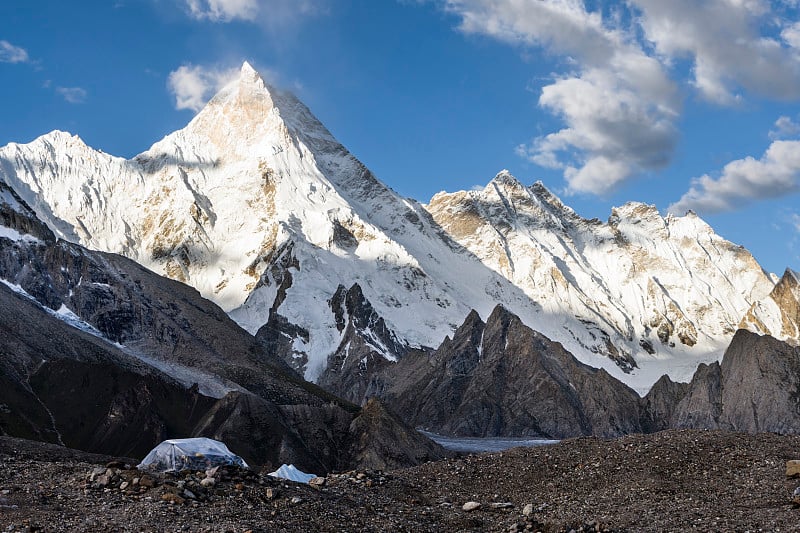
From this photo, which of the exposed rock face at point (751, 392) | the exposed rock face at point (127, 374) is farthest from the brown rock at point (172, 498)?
the exposed rock face at point (751, 392)

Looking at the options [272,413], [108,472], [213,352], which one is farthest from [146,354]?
[108,472]

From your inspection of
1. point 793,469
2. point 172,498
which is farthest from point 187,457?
point 793,469

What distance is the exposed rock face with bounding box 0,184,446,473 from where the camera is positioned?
10562cm

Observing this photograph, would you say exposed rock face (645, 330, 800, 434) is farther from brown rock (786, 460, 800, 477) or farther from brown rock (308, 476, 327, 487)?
brown rock (308, 476, 327, 487)

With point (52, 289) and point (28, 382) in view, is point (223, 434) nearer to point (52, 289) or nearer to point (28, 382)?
point (28, 382)

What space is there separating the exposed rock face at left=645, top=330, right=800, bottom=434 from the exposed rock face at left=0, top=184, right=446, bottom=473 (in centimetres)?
7939

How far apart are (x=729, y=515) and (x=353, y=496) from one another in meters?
12.6

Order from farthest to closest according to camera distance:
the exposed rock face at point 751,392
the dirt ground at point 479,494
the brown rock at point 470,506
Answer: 1. the exposed rock face at point 751,392
2. the brown rock at point 470,506
3. the dirt ground at point 479,494

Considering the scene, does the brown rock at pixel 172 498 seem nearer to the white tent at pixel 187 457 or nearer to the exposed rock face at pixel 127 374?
the white tent at pixel 187 457

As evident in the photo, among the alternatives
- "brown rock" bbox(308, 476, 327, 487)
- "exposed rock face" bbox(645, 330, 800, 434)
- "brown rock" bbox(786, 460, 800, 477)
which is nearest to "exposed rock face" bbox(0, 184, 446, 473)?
"brown rock" bbox(308, 476, 327, 487)

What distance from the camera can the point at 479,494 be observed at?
37.0 m

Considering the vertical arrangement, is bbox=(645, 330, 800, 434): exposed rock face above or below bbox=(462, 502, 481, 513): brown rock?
above

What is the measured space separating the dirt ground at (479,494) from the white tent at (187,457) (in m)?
3.70

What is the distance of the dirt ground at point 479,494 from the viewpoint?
29516mm
